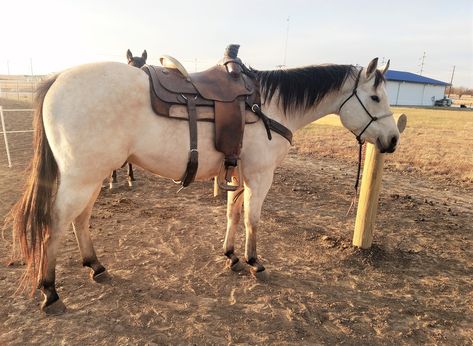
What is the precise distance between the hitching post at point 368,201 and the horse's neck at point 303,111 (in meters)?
0.82

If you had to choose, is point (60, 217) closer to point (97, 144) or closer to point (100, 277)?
point (97, 144)

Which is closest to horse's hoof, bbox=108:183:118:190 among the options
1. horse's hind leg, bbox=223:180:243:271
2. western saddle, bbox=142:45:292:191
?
horse's hind leg, bbox=223:180:243:271

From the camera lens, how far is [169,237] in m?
4.10

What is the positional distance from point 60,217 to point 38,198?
0.22 meters

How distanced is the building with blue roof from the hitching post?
5271 centimetres

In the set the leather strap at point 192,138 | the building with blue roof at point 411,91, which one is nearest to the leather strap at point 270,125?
the leather strap at point 192,138

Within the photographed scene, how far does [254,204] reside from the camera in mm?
3207

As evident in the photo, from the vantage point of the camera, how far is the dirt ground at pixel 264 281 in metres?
2.50

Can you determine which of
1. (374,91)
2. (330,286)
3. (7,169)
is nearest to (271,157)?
(374,91)

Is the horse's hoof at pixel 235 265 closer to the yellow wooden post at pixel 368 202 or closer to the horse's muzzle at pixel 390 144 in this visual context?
the yellow wooden post at pixel 368 202

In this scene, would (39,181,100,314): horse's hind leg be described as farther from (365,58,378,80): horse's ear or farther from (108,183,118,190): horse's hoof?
(108,183,118,190): horse's hoof

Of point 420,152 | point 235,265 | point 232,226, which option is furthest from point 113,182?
point 420,152

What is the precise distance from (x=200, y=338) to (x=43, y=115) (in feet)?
6.39

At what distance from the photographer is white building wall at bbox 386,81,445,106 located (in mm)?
52188
